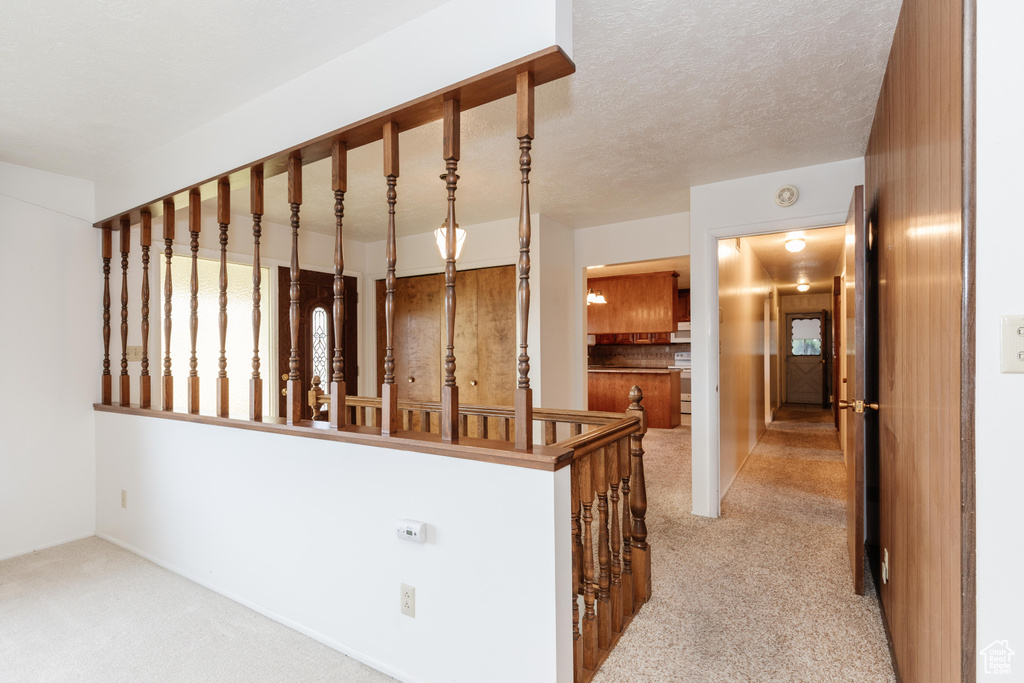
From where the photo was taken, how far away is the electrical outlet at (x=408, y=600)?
183cm

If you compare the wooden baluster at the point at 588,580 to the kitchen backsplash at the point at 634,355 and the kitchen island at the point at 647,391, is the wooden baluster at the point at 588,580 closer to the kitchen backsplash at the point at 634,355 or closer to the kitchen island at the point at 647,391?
the kitchen island at the point at 647,391

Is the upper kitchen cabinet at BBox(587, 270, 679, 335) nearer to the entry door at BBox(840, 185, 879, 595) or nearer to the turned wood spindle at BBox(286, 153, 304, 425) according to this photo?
the entry door at BBox(840, 185, 879, 595)

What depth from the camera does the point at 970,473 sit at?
1040 millimetres

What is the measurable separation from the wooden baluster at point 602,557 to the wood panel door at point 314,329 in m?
3.21

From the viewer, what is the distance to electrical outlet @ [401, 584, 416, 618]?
1.83 meters

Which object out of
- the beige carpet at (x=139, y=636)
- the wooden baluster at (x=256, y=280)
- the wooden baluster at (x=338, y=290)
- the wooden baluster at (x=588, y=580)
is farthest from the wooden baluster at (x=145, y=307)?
the wooden baluster at (x=588, y=580)

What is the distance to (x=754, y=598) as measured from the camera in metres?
2.42

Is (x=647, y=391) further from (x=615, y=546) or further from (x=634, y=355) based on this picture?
(x=615, y=546)

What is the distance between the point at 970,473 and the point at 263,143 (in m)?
2.76

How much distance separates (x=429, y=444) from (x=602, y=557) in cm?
87

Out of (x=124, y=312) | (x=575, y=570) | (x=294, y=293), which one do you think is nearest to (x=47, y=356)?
(x=124, y=312)

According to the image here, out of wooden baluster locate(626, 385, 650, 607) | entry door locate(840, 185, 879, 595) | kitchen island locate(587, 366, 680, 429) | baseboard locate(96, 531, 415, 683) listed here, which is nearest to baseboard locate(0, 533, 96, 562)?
baseboard locate(96, 531, 415, 683)

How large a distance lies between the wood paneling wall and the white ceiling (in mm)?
371
